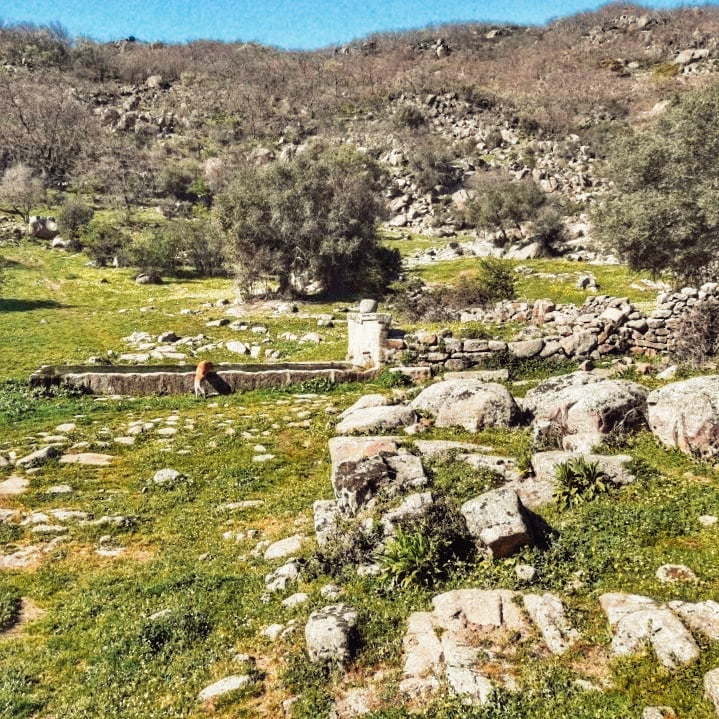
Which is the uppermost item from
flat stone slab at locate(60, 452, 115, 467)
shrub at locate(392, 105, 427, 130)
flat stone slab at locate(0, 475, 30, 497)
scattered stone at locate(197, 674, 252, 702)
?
shrub at locate(392, 105, 427, 130)

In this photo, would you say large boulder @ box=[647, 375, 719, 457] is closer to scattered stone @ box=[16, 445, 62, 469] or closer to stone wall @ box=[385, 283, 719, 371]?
stone wall @ box=[385, 283, 719, 371]

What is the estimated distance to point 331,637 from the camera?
603cm

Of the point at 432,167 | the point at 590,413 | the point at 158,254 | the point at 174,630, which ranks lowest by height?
the point at 174,630

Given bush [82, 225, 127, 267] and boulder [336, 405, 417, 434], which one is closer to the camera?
boulder [336, 405, 417, 434]

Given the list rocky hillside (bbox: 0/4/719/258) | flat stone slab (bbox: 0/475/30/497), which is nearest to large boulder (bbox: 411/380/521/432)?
flat stone slab (bbox: 0/475/30/497)

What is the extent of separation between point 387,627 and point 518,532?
218 cm

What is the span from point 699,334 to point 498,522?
12.5 m

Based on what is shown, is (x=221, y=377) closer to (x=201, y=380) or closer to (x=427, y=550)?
(x=201, y=380)

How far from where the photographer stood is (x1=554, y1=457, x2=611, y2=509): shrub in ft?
27.8

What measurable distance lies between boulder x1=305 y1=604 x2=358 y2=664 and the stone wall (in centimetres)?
1336

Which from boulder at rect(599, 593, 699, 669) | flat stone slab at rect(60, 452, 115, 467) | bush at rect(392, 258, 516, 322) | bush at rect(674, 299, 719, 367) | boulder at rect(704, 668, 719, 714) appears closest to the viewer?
boulder at rect(704, 668, 719, 714)

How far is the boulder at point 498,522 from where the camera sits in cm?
729

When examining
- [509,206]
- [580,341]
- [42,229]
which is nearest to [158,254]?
[42,229]

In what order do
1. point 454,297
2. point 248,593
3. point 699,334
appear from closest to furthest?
point 248,593 < point 699,334 < point 454,297
